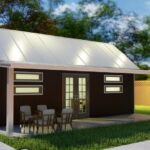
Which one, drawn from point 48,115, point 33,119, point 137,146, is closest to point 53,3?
point 33,119

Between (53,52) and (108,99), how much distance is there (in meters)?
4.66

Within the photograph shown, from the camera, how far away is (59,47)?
18.0 meters

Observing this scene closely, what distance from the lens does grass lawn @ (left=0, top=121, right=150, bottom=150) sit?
11.0 m

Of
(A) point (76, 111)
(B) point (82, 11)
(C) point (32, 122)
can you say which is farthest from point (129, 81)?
(B) point (82, 11)

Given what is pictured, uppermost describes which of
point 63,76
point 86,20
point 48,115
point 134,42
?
point 86,20

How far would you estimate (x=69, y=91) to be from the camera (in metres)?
18.2

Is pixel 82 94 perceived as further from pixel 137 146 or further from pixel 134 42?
pixel 134 42

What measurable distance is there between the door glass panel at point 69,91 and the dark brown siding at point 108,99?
4.17ft

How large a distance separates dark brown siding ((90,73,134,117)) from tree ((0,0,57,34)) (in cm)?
1259

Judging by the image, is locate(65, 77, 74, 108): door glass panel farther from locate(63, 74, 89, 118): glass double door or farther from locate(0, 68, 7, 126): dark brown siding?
locate(0, 68, 7, 126): dark brown siding

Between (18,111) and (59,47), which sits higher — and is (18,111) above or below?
below

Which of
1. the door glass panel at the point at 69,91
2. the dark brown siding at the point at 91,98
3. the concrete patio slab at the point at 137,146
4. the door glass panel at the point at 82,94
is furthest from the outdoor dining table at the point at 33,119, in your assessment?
the door glass panel at the point at 82,94

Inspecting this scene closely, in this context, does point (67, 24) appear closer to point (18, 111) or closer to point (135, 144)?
point (18, 111)

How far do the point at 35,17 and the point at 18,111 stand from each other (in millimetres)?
17806
